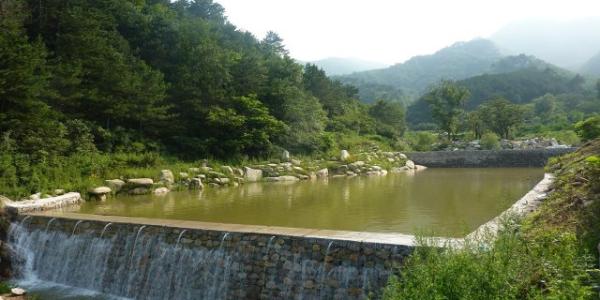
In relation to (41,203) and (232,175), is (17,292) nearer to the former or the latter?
(41,203)

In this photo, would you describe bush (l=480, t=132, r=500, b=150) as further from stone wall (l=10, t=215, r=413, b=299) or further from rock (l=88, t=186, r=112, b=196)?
stone wall (l=10, t=215, r=413, b=299)

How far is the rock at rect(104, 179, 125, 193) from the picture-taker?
15.5 meters

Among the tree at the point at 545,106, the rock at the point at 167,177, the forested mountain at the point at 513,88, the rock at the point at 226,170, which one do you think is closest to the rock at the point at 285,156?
the rock at the point at 226,170

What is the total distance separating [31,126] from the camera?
1541 cm

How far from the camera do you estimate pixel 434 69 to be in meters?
153

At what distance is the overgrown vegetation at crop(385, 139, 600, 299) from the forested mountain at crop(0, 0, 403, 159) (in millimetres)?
14385

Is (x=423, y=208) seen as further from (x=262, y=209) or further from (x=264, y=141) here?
(x=264, y=141)

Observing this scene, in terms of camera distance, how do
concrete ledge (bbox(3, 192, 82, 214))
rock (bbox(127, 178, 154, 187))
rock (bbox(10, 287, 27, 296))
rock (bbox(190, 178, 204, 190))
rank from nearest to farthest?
rock (bbox(10, 287, 27, 296)) → concrete ledge (bbox(3, 192, 82, 214)) → rock (bbox(127, 178, 154, 187)) → rock (bbox(190, 178, 204, 190))

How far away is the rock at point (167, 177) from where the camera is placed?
17078 mm

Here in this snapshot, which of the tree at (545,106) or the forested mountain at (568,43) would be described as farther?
the forested mountain at (568,43)

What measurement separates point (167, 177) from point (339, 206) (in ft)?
25.3

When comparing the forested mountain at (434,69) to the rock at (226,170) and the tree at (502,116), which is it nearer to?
the tree at (502,116)

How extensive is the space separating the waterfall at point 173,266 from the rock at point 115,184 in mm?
5199

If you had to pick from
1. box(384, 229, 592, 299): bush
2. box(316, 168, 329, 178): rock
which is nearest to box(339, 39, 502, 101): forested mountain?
box(316, 168, 329, 178): rock
